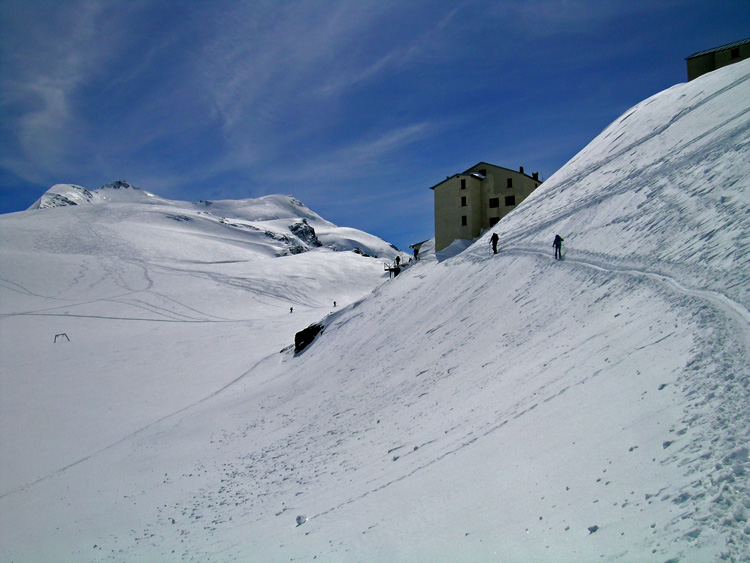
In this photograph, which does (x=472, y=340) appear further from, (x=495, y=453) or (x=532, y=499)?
(x=532, y=499)

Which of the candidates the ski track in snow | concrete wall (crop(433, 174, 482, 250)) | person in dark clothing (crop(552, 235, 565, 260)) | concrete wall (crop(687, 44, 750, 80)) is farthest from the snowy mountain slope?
concrete wall (crop(433, 174, 482, 250))

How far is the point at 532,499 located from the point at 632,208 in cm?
1675

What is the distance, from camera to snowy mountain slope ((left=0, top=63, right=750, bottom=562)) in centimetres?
663

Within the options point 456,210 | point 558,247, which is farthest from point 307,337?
point 558,247

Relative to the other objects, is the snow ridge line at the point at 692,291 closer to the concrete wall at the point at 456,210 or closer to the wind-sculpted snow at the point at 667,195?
the wind-sculpted snow at the point at 667,195

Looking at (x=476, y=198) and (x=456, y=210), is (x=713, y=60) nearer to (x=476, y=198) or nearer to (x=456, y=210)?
(x=476, y=198)

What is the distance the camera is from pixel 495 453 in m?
9.43

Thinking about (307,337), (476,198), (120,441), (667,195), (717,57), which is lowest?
(120,441)

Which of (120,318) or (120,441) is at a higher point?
(120,318)

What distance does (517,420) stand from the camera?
10320 millimetres

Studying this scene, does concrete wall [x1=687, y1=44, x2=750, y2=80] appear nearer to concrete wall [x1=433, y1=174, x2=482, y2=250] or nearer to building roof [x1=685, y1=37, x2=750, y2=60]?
building roof [x1=685, y1=37, x2=750, y2=60]

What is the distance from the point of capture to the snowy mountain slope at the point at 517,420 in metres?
6.63

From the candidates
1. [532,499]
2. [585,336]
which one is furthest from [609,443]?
[585,336]

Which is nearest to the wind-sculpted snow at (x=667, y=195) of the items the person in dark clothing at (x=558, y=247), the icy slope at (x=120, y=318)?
the person in dark clothing at (x=558, y=247)
